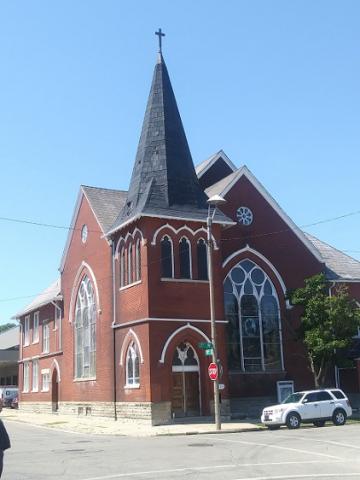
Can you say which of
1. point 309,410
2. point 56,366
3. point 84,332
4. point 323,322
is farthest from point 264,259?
point 56,366

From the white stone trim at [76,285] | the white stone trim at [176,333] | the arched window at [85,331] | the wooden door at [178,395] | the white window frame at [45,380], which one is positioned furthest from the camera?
the white window frame at [45,380]

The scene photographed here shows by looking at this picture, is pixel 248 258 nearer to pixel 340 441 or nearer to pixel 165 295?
pixel 165 295

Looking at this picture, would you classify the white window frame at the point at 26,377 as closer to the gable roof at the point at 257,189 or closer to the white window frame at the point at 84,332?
the white window frame at the point at 84,332

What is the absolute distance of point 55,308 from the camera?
42.0 m

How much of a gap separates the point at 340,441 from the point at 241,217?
1712 centimetres

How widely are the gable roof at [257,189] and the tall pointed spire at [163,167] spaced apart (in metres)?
2.36

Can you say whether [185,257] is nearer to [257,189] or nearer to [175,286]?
[175,286]

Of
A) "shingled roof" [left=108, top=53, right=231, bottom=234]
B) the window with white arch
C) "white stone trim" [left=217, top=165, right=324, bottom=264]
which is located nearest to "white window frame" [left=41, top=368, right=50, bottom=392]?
"shingled roof" [left=108, top=53, right=231, bottom=234]

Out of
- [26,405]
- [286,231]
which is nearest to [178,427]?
[286,231]

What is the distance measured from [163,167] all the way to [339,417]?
46.7 feet

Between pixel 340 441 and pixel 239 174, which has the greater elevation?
pixel 239 174

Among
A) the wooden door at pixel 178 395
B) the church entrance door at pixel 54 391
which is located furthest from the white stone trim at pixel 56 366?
the wooden door at pixel 178 395

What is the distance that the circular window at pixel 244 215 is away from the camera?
110ft

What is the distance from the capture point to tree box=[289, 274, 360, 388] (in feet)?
95.6
